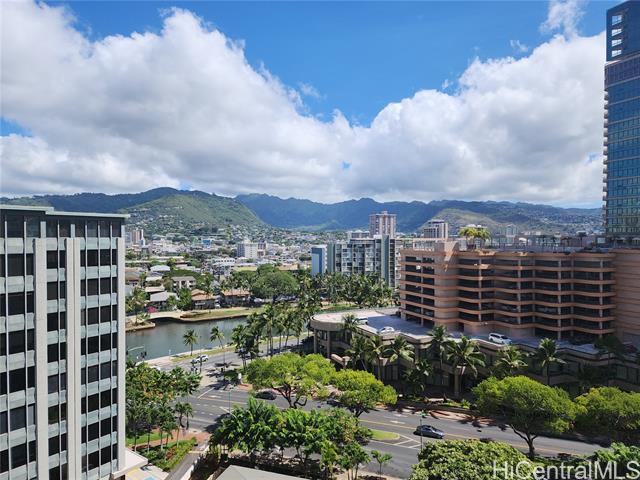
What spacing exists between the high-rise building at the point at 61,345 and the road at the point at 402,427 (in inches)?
872

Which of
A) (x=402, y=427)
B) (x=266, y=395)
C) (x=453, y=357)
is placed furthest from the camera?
(x=266, y=395)

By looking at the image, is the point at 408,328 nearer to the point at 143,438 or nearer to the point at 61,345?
the point at 143,438

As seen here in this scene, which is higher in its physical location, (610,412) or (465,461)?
(465,461)

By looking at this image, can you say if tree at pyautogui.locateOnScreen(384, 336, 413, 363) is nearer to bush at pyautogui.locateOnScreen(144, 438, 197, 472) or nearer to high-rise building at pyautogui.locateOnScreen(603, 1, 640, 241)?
bush at pyautogui.locateOnScreen(144, 438, 197, 472)

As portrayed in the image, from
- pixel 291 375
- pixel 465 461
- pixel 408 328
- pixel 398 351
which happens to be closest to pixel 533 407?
pixel 465 461

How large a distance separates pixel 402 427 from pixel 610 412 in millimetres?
24974

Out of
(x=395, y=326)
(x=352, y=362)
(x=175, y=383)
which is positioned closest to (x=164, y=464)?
(x=175, y=383)

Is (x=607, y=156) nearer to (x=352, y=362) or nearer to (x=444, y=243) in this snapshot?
(x=444, y=243)

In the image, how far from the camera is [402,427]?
5672 cm

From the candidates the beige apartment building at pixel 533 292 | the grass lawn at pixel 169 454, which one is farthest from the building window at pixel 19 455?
the beige apartment building at pixel 533 292

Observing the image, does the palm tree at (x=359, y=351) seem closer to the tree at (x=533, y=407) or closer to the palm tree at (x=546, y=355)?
the tree at (x=533, y=407)

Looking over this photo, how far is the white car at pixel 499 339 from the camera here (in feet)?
227

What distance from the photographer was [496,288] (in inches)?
3081

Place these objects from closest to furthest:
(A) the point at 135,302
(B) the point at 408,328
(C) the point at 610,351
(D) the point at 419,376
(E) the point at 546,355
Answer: (E) the point at 546,355, (C) the point at 610,351, (D) the point at 419,376, (B) the point at 408,328, (A) the point at 135,302
